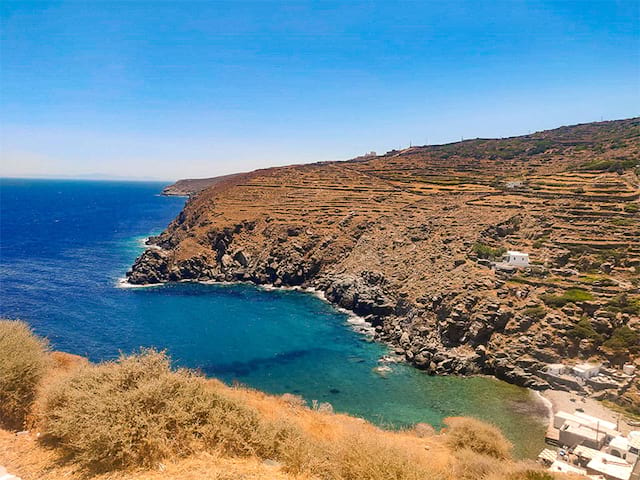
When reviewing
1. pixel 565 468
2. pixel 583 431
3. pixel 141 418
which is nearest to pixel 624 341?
pixel 583 431

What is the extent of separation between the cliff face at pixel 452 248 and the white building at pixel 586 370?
1390 millimetres

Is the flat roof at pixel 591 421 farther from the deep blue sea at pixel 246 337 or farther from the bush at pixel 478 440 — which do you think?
the bush at pixel 478 440

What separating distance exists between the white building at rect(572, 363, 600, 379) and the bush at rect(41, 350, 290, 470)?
91.1ft

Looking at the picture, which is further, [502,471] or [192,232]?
[192,232]

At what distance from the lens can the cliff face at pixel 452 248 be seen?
34125mm

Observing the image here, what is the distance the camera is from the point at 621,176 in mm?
60656

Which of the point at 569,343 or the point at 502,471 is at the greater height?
the point at 502,471

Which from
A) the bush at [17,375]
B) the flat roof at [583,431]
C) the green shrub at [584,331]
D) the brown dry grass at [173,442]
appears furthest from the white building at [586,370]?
the bush at [17,375]

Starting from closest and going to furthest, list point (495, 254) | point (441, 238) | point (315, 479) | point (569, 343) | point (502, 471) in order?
point (315, 479) → point (502, 471) → point (569, 343) → point (495, 254) → point (441, 238)

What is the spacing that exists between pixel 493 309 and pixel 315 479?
30.2 m

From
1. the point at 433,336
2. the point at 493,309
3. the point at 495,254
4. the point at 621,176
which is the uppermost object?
the point at 621,176

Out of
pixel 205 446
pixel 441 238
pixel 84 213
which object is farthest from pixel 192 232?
pixel 84 213

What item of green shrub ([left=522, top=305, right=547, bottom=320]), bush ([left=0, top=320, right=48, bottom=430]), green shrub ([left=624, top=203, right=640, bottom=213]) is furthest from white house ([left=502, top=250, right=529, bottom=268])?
bush ([left=0, top=320, right=48, bottom=430])

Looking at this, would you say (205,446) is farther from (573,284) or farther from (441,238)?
(441,238)
